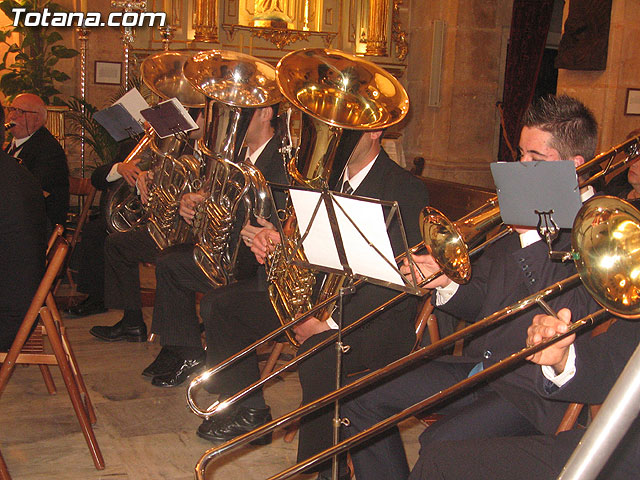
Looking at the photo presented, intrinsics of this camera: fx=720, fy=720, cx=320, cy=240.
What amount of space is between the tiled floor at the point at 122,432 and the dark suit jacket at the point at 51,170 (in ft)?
4.49

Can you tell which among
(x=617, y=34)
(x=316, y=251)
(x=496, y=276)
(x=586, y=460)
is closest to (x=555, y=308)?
(x=496, y=276)

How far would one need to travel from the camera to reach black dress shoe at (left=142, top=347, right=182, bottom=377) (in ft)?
12.1

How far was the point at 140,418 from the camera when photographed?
10.6 ft

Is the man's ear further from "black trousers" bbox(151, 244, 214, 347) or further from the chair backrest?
the chair backrest

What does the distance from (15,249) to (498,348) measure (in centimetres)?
182

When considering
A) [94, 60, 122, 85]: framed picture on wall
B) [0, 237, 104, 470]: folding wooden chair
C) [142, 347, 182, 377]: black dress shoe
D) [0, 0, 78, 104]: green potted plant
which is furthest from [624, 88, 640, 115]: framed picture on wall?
[0, 0, 78, 104]: green potted plant

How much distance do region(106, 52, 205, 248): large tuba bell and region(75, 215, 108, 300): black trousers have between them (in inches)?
10.7

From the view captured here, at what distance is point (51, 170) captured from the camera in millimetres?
4871

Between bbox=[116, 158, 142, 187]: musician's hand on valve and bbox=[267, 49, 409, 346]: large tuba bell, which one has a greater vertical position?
bbox=[267, 49, 409, 346]: large tuba bell

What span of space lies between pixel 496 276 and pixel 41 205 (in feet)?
5.90

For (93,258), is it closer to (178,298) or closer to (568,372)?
(178,298)

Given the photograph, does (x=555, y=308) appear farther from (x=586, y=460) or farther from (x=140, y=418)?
(x=140, y=418)

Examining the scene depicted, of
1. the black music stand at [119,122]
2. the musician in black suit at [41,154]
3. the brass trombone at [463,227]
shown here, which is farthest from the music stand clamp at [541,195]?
the musician in black suit at [41,154]

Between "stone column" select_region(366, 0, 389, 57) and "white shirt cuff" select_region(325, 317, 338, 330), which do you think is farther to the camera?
"stone column" select_region(366, 0, 389, 57)
